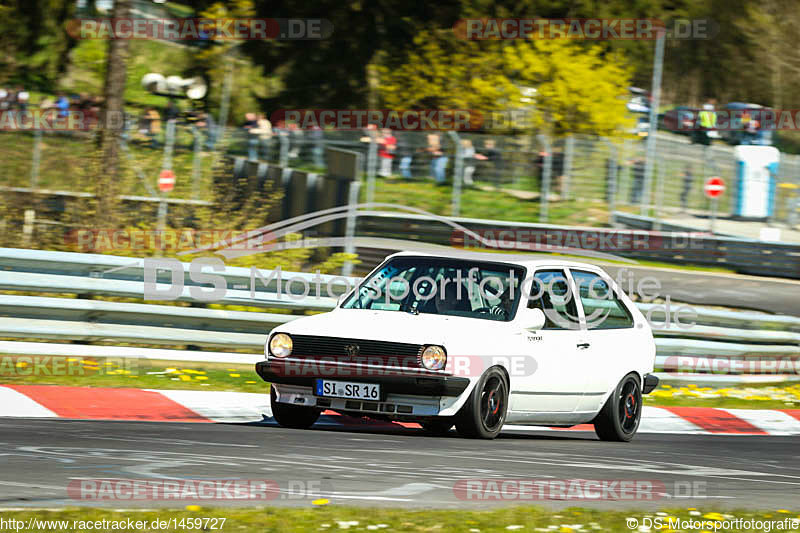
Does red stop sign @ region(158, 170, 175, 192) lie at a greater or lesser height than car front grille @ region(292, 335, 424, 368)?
greater

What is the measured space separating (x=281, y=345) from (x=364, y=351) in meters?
0.68

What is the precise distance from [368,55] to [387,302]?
3175cm

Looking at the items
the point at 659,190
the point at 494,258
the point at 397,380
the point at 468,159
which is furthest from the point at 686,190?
the point at 397,380

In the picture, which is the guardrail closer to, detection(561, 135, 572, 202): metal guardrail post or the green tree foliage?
detection(561, 135, 572, 202): metal guardrail post

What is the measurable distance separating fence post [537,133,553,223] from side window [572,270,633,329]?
14.3 meters

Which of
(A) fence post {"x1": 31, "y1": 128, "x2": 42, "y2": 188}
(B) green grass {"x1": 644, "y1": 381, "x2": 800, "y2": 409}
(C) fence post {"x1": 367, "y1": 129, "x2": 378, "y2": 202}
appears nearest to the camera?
(B) green grass {"x1": 644, "y1": 381, "x2": 800, "y2": 409}

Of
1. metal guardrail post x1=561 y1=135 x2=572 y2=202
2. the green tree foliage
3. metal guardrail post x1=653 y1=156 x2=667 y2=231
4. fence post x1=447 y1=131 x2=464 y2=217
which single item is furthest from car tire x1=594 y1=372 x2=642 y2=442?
the green tree foliage

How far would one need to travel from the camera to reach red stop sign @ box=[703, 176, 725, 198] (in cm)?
2708

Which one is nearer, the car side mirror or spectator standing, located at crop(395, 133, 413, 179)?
the car side mirror

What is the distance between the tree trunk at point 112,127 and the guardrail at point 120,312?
16.2 ft

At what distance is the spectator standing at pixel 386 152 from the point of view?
2512 centimetres

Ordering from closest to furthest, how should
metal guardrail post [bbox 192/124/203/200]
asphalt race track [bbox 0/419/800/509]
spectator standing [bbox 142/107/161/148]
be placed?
1. asphalt race track [bbox 0/419/800/509]
2. metal guardrail post [bbox 192/124/203/200]
3. spectator standing [bbox 142/107/161/148]

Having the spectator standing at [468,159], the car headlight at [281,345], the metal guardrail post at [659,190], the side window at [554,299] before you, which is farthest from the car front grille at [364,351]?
the metal guardrail post at [659,190]

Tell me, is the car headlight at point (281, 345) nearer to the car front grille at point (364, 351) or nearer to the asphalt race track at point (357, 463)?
the car front grille at point (364, 351)
